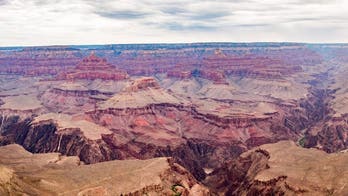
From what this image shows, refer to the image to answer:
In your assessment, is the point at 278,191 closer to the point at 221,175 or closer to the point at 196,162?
the point at 221,175

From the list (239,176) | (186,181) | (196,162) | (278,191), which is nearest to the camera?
(278,191)

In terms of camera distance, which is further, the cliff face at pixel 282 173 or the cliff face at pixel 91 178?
the cliff face at pixel 282 173

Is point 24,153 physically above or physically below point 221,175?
above

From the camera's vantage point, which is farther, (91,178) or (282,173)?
(282,173)

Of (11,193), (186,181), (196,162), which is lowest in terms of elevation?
(196,162)

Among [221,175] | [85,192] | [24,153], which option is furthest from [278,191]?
[24,153]

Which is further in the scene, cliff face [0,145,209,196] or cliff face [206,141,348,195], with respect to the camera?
cliff face [206,141,348,195]

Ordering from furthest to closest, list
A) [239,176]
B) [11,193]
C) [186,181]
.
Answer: [239,176]
[186,181]
[11,193]

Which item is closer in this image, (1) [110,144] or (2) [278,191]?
(2) [278,191]

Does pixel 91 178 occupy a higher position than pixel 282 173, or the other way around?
pixel 91 178
